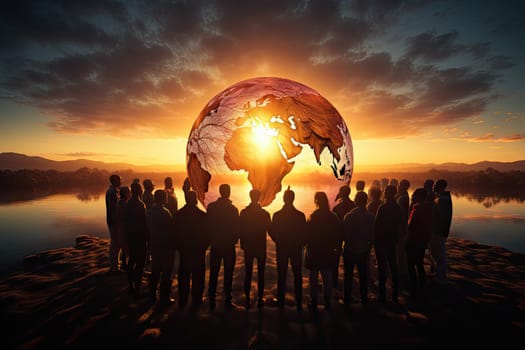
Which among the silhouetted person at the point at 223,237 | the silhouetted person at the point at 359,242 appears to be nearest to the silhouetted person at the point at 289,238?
the silhouetted person at the point at 223,237

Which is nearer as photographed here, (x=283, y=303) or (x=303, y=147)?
(x=283, y=303)

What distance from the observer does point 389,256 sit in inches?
203

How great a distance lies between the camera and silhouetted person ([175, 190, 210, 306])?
4.85 meters

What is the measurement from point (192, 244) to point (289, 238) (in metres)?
2.01

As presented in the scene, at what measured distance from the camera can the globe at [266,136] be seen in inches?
229

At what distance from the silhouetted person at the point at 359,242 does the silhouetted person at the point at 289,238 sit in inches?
37.6

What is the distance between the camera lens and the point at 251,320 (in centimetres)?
432

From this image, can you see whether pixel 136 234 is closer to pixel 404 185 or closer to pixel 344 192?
pixel 344 192

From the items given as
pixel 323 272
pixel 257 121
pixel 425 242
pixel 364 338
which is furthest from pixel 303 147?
pixel 364 338

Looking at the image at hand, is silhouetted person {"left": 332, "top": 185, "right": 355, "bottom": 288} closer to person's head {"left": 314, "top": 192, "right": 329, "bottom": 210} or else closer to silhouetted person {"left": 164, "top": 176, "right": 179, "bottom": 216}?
person's head {"left": 314, "top": 192, "right": 329, "bottom": 210}

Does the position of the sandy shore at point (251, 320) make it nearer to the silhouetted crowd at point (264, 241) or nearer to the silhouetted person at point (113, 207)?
the silhouetted crowd at point (264, 241)

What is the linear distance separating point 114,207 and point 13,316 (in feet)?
8.97

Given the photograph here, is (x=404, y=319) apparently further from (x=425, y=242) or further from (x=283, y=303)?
(x=283, y=303)

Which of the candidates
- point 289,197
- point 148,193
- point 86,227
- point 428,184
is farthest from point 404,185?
point 86,227
